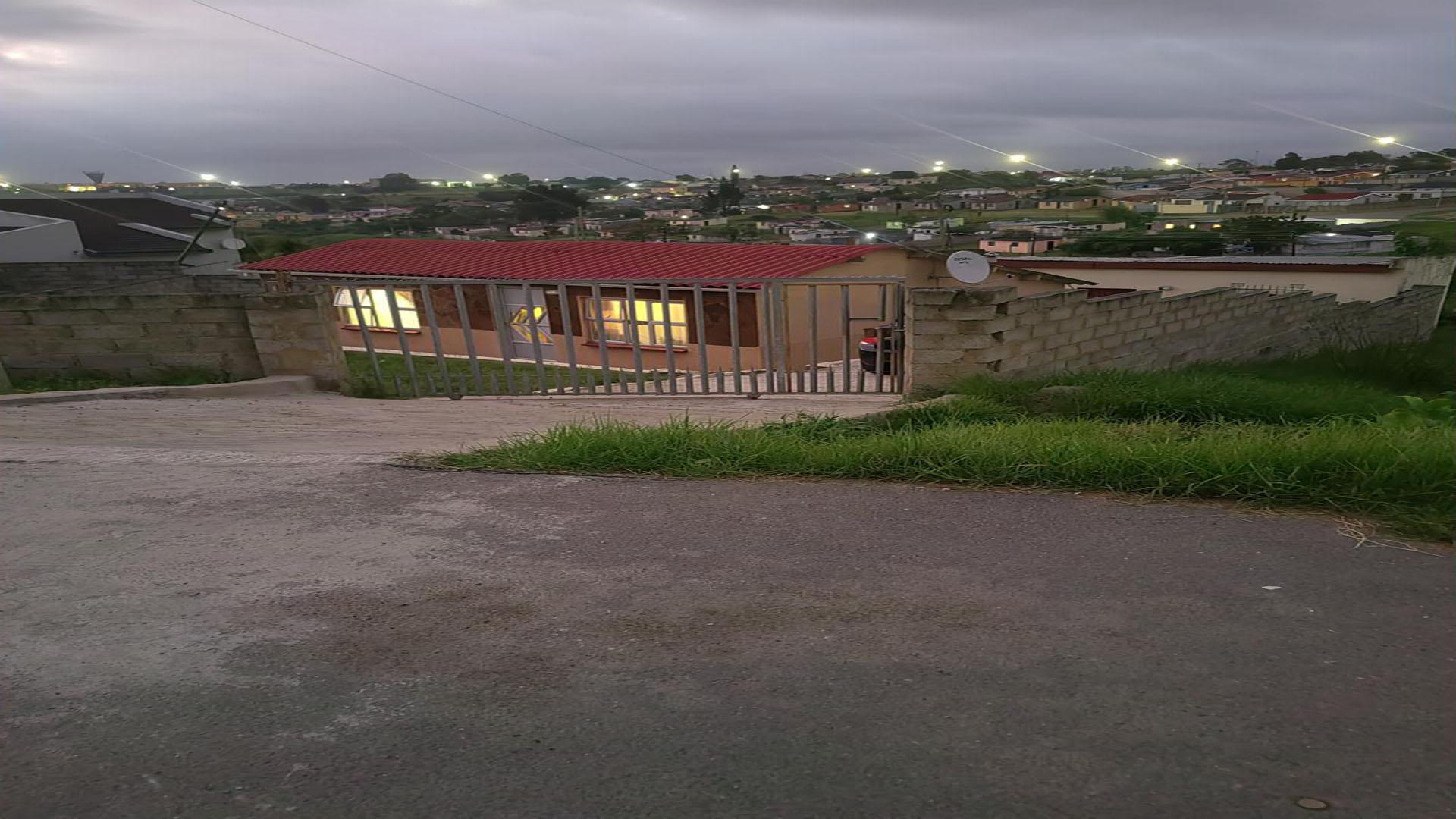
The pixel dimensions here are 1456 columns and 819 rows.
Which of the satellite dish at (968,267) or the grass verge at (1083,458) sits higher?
the satellite dish at (968,267)

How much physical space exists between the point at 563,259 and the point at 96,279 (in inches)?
377

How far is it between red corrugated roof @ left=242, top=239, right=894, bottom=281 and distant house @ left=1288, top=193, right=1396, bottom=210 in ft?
27.7

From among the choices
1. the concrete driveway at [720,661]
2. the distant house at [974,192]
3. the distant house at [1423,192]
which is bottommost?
the concrete driveway at [720,661]

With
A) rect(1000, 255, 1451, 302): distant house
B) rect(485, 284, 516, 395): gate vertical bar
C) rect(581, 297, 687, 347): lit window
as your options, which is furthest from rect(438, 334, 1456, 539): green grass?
rect(581, 297, 687, 347): lit window

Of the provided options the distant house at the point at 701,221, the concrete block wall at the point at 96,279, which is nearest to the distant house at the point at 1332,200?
the distant house at the point at 701,221

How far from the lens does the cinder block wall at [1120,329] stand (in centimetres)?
690

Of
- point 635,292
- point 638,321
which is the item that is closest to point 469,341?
point 635,292

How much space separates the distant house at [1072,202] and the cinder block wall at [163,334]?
14398 mm

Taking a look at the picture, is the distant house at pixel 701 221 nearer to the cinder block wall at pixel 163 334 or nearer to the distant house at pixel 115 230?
the cinder block wall at pixel 163 334

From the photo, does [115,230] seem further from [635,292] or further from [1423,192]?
[1423,192]

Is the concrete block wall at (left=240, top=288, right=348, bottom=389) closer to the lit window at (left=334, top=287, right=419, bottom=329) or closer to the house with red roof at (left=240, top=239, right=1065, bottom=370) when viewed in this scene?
the house with red roof at (left=240, top=239, right=1065, bottom=370)

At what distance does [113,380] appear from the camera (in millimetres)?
7809

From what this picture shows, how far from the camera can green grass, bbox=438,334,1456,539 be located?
10.8 ft

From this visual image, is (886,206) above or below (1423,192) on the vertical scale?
above
